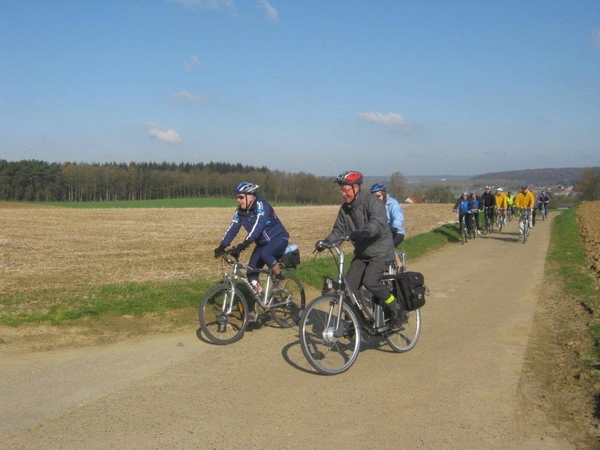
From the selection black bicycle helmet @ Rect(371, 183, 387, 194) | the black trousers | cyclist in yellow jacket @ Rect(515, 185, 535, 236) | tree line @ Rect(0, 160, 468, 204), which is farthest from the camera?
tree line @ Rect(0, 160, 468, 204)

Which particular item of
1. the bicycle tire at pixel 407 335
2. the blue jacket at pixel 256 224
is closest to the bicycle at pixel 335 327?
the bicycle tire at pixel 407 335

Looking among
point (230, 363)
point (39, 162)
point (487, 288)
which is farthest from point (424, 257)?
point (39, 162)

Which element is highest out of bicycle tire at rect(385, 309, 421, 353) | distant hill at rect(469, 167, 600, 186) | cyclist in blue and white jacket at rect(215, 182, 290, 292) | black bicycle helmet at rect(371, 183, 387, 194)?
distant hill at rect(469, 167, 600, 186)

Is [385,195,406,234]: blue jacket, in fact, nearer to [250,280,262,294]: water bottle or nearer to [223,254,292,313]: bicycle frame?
[223,254,292,313]: bicycle frame

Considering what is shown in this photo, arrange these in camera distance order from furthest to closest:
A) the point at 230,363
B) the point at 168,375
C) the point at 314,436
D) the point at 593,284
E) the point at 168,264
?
the point at 168,264 → the point at 593,284 → the point at 230,363 → the point at 168,375 → the point at 314,436

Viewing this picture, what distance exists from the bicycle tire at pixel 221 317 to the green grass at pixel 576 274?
421 cm

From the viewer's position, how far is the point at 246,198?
25.2 ft

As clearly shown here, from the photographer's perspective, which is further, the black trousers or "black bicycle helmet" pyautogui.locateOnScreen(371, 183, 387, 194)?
"black bicycle helmet" pyautogui.locateOnScreen(371, 183, 387, 194)

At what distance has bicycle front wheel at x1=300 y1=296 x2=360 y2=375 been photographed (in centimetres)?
593

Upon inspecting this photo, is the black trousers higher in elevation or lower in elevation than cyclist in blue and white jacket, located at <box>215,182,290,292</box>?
lower

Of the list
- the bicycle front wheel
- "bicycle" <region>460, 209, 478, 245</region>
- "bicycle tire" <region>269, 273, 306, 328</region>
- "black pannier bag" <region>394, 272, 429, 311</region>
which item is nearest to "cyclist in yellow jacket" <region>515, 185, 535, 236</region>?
"bicycle" <region>460, 209, 478, 245</region>

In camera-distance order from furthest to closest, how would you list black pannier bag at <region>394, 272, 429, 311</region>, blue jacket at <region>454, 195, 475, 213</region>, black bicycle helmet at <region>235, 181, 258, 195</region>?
1. blue jacket at <region>454, 195, 475, 213</region>
2. black bicycle helmet at <region>235, 181, 258, 195</region>
3. black pannier bag at <region>394, 272, 429, 311</region>

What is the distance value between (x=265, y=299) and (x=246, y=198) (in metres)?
1.41

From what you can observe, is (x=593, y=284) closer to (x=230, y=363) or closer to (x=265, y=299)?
(x=265, y=299)
